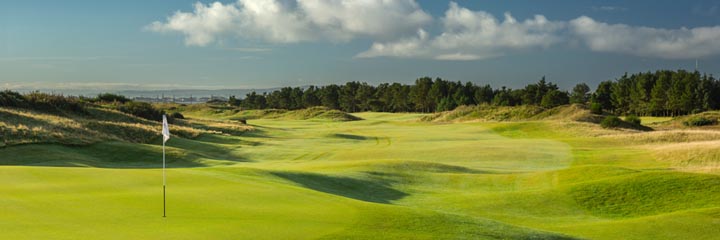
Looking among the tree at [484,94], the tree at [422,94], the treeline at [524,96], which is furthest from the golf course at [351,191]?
the tree at [422,94]

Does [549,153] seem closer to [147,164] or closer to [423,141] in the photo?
[423,141]

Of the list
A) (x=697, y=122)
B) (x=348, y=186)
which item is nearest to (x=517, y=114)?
(x=697, y=122)

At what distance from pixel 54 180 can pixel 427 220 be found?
9.02m

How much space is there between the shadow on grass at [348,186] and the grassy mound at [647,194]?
6.26 m

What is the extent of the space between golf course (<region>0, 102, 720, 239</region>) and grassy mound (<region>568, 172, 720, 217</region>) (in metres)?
0.06

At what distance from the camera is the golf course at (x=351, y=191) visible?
11211 mm

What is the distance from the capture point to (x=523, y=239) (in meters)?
12.7

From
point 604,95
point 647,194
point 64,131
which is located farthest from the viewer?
point 604,95

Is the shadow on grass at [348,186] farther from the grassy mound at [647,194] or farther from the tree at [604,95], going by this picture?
the tree at [604,95]

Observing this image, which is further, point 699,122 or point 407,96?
point 407,96

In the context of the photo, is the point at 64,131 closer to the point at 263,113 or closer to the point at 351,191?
the point at 351,191

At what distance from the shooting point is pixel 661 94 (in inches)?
4033

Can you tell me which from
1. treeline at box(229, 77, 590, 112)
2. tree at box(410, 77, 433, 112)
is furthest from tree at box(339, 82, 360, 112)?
tree at box(410, 77, 433, 112)

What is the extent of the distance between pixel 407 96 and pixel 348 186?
417ft
